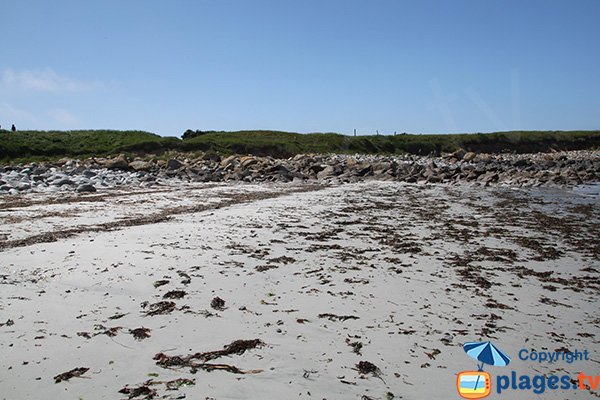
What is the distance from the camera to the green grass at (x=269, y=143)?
3100 cm

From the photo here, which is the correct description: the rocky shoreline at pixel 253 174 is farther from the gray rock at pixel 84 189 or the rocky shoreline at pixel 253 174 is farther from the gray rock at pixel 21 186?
the gray rock at pixel 84 189

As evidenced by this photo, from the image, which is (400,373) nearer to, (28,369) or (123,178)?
(28,369)

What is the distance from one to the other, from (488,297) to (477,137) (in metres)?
51.6

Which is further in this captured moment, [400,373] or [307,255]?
[307,255]

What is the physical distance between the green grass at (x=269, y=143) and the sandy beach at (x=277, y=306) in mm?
26175

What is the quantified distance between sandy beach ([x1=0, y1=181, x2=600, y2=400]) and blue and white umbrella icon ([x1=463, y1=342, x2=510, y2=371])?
0.05m

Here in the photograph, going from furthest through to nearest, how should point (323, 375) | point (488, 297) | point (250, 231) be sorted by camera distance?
point (250, 231) < point (488, 297) < point (323, 375)

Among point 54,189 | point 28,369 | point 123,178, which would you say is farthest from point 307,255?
point 123,178

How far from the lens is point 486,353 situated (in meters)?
2.78

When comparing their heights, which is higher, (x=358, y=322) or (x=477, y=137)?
(x=477, y=137)

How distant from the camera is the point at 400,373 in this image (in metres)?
2.54

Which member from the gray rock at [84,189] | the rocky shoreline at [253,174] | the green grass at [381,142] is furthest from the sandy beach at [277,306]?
the green grass at [381,142]

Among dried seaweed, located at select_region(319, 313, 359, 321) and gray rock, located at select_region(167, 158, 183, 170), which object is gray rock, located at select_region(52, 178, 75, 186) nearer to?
gray rock, located at select_region(167, 158, 183, 170)

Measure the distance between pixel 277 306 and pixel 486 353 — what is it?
1.70 meters
